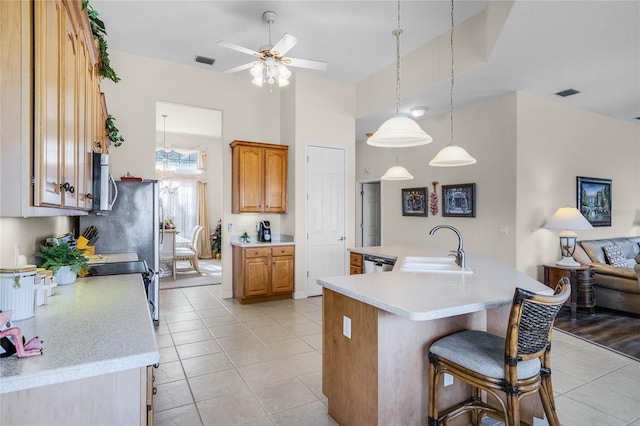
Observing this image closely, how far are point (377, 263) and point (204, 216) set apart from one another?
7442 mm

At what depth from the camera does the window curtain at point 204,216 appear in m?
10.0

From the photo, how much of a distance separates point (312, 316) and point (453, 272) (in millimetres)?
2428

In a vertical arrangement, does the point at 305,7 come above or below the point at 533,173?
above

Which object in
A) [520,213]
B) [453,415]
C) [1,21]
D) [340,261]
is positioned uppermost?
[1,21]

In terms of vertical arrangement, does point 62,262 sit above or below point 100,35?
below

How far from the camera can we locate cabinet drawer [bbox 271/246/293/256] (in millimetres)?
5277

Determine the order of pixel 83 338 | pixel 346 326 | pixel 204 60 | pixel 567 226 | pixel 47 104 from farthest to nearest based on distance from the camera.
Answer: pixel 204 60 → pixel 567 226 → pixel 346 326 → pixel 83 338 → pixel 47 104

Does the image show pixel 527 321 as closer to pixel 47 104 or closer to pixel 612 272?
pixel 47 104

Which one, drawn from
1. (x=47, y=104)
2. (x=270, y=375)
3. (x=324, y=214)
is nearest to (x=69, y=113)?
(x=47, y=104)

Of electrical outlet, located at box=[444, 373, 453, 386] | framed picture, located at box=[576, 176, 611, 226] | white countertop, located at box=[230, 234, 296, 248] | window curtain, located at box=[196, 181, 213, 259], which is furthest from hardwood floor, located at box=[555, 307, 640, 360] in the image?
window curtain, located at box=[196, 181, 213, 259]

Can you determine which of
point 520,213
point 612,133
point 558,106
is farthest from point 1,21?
point 612,133

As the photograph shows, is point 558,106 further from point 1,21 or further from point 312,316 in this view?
point 1,21

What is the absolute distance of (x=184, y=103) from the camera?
→ 522cm

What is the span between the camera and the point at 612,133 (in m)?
6.19
